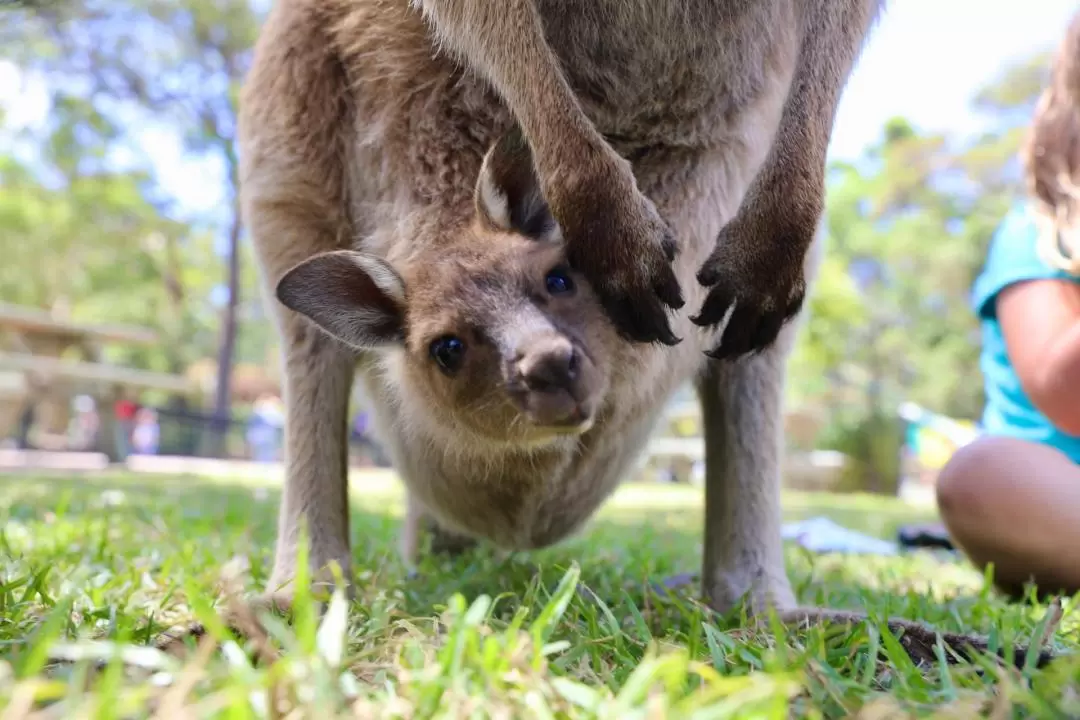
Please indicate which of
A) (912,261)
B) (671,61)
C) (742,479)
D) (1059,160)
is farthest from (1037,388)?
(912,261)

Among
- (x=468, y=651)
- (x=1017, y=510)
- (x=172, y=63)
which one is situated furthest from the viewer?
(x=172, y=63)

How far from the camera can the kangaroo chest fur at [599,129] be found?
173 cm

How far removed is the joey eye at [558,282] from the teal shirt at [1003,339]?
1.55 m

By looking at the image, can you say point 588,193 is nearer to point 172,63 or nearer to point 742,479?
point 742,479

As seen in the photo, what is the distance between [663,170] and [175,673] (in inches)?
52.6

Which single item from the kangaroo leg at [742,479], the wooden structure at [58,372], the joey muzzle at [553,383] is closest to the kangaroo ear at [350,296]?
the joey muzzle at [553,383]

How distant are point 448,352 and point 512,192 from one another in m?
0.37

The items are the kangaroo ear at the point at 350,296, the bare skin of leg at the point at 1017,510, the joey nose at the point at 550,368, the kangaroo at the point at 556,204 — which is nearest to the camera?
the joey nose at the point at 550,368

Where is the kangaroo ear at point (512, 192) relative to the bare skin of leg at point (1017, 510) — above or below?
above

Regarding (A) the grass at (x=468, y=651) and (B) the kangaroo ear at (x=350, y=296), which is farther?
(B) the kangaroo ear at (x=350, y=296)

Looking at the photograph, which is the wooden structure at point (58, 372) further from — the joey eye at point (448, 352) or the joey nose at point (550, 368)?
the joey nose at point (550, 368)

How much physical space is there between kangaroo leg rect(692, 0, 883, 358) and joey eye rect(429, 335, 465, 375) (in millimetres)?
439

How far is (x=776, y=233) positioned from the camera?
1.54m

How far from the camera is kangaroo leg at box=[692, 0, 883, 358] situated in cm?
153
